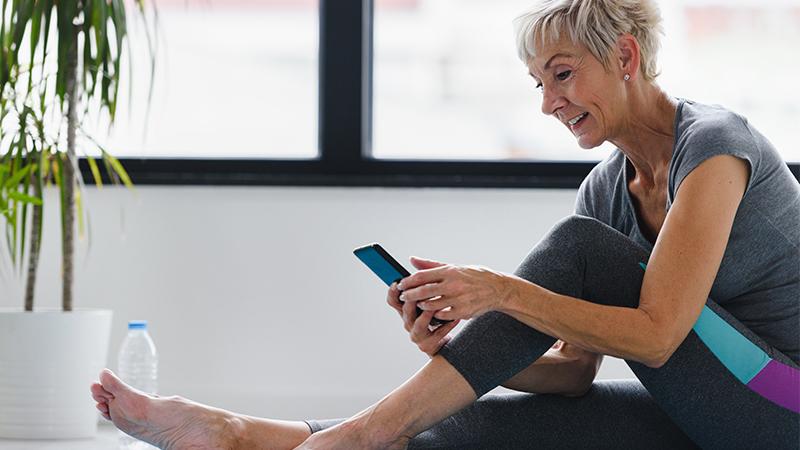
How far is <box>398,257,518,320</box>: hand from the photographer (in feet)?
4.55

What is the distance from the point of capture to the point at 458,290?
4.55 ft

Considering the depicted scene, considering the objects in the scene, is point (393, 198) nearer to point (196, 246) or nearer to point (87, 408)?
point (196, 246)

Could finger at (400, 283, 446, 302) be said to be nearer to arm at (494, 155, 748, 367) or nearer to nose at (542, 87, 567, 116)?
arm at (494, 155, 748, 367)

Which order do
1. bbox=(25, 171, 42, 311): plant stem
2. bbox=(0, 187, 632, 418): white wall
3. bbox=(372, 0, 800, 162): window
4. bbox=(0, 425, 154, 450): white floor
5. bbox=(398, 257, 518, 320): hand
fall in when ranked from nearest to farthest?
bbox=(398, 257, 518, 320): hand
bbox=(0, 425, 154, 450): white floor
bbox=(25, 171, 42, 311): plant stem
bbox=(0, 187, 632, 418): white wall
bbox=(372, 0, 800, 162): window

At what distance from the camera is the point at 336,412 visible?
2.90 m

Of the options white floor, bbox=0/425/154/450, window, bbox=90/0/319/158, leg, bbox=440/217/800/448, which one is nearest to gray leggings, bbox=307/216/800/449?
leg, bbox=440/217/800/448

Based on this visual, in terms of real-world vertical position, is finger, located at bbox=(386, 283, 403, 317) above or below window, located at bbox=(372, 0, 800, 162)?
below

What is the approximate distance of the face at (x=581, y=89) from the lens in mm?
1581

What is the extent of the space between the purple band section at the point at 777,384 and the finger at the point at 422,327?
461 mm

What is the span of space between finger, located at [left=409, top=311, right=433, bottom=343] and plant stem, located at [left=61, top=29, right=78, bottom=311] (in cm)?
140

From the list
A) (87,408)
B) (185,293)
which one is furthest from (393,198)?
(87,408)

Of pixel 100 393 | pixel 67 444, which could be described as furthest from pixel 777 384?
pixel 67 444

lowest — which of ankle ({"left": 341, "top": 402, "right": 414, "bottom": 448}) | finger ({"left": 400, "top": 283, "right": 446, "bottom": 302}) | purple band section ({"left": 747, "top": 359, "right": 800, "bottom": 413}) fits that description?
ankle ({"left": 341, "top": 402, "right": 414, "bottom": 448})

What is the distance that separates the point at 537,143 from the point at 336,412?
98 cm
